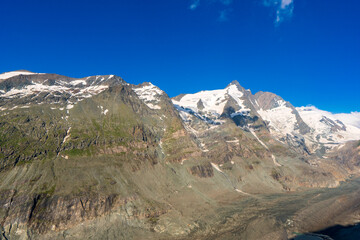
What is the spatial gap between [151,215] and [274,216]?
8902cm

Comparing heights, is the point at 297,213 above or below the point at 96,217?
below

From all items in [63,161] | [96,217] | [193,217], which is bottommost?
[193,217]

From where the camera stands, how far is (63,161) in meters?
192

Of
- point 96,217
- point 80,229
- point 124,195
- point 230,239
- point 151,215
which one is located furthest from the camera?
point 124,195

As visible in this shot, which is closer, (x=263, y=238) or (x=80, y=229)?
(x=263, y=238)

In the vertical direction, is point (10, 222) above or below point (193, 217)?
above

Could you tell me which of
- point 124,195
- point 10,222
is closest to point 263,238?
point 124,195

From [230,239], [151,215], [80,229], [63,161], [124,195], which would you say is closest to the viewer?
[230,239]

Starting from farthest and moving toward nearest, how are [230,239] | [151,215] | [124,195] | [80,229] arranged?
[124,195] → [151,215] → [80,229] → [230,239]

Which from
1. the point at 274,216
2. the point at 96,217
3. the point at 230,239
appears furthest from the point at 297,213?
the point at 96,217

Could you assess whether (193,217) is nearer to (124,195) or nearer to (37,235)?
(124,195)

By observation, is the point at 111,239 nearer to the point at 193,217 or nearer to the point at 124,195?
the point at 124,195

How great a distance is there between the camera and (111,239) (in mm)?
133875

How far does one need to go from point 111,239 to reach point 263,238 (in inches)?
3402
